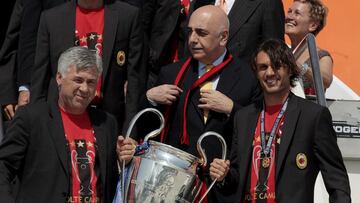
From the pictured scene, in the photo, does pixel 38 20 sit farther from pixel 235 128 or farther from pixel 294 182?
pixel 294 182

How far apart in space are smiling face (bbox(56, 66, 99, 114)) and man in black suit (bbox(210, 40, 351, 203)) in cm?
82

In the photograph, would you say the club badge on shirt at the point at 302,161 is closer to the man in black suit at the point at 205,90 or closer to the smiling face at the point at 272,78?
the smiling face at the point at 272,78

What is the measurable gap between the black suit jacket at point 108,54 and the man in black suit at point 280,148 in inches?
40.1

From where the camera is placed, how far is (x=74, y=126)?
6.96m

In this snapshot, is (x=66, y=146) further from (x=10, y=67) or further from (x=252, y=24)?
(x=252, y=24)

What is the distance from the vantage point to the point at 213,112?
7395 mm

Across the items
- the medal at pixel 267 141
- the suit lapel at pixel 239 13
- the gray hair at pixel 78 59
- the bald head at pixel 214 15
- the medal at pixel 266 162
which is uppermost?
the bald head at pixel 214 15

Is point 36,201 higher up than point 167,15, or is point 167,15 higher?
point 167,15

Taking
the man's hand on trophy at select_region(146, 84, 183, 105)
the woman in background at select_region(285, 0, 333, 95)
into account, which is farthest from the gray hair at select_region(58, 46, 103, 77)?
the woman in background at select_region(285, 0, 333, 95)

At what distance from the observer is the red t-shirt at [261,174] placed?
6.68 metres

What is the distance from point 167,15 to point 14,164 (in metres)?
2.10

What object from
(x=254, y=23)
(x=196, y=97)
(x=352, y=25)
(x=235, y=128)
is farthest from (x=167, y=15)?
(x=352, y=25)

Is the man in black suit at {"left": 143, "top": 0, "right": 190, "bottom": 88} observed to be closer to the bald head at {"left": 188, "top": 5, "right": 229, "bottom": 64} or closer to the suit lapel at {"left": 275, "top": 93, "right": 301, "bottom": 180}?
the bald head at {"left": 188, "top": 5, "right": 229, "bottom": 64}

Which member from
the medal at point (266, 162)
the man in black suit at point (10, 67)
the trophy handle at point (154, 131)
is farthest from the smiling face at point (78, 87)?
the man in black suit at point (10, 67)
